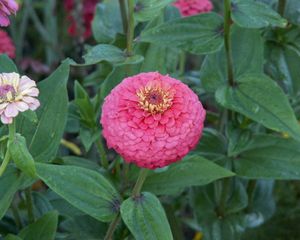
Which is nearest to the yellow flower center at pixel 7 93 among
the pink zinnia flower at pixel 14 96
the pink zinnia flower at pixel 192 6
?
the pink zinnia flower at pixel 14 96

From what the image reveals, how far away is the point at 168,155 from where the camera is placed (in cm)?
78

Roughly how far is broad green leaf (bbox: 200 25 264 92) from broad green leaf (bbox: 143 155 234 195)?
0.58ft

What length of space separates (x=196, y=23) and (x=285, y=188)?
76 centimetres

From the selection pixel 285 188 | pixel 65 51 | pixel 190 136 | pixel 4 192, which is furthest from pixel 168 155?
pixel 65 51

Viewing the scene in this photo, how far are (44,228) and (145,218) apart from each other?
7.1 inches

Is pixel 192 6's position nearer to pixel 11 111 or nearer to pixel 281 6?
pixel 281 6

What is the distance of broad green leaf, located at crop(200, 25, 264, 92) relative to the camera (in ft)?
3.51

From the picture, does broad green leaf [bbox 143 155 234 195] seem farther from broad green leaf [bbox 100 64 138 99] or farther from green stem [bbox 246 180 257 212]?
green stem [bbox 246 180 257 212]

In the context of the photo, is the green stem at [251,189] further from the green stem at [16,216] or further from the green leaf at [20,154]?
the green leaf at [20,154]

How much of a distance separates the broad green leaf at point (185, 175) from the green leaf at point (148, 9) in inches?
8.0

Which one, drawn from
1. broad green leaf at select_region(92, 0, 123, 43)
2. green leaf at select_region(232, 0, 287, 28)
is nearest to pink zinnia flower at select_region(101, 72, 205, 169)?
green leaf at select_region(232, 0, 287, 28)

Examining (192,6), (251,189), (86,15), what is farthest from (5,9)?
(86,15)

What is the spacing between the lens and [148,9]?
0.98 m

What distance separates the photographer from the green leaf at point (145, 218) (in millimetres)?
817
